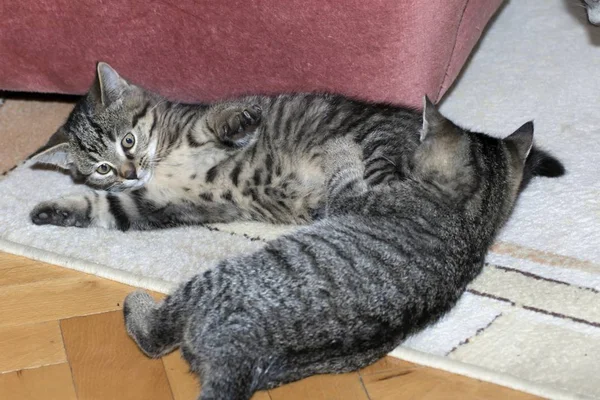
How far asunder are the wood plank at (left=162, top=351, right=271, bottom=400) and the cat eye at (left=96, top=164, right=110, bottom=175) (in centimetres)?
72

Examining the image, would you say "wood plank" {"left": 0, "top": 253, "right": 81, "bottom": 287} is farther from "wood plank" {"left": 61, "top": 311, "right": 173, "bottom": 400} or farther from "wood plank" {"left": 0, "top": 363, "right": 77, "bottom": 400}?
"wood plank" {"left": 0, "top": 363, "right": 77, "bottom": 400}

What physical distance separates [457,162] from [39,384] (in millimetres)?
1256

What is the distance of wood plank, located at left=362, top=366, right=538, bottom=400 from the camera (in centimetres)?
215

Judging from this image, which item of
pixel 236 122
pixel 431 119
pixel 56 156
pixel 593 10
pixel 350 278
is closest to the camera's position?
pixel 350 278

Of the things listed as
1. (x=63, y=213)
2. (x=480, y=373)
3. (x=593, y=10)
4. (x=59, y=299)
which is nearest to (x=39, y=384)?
(x=59, y=299)

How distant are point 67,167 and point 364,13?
1.10 metres

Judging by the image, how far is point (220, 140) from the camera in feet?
8.88

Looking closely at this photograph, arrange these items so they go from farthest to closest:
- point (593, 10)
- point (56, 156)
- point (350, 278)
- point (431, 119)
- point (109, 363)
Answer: point (593, 10) < point (56, 156) < point (431, 119) < point (109, 363) < point (350, 278)

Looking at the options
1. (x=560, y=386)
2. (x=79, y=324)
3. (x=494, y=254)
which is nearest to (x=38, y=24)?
(x=79, y=324)

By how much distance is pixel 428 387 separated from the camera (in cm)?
218

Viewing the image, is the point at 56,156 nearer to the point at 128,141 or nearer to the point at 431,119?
the point at 128,141

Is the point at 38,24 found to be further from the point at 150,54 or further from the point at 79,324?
the point at 79,324

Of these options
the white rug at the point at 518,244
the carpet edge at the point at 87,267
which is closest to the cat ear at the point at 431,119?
the white rug at the point at 518,244

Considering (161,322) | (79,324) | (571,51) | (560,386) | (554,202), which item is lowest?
(79,324)
